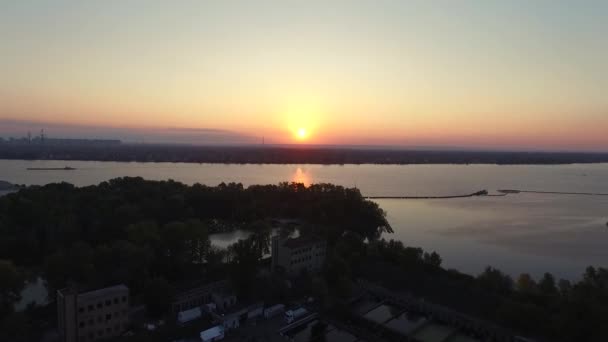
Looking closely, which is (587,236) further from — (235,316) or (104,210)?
(104,210)

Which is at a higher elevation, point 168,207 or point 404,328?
point 168,207

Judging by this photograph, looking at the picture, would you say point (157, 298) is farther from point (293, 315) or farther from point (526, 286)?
point (526, 286)

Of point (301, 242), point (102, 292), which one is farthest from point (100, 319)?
point (301, 242)

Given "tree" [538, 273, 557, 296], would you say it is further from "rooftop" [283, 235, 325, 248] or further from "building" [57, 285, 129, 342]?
"building" [57, 285, 129, 342]

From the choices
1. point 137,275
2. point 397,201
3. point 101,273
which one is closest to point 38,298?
point 101,273

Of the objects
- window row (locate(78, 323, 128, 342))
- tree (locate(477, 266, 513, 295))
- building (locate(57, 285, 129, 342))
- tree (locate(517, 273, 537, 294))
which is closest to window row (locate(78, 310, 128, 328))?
building (locate(57, 285, 129, 342))

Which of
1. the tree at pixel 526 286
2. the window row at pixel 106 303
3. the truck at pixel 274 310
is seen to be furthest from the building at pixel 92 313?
the tree at pixel 526 286
